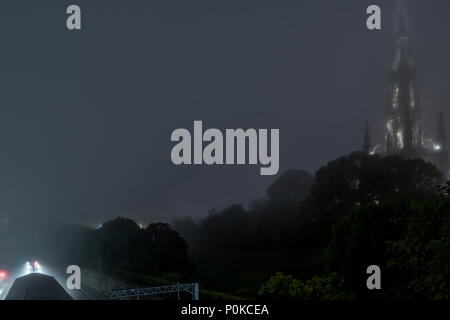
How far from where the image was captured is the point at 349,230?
120 ft

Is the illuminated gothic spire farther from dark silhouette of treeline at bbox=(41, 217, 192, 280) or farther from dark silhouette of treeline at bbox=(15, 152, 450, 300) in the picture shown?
dark silhouette of treeline at bbox=(41, 217, 192, 280)

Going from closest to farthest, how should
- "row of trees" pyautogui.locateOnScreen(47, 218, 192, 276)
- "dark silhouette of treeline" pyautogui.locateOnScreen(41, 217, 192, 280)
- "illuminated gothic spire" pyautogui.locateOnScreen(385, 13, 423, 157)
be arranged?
"dark silhouette of treeline" pyautogui.locateOnScreen(41, 217, 192, 280), "row of trees" pyautogui.locateOnScreen(47, 218, 192, 276), "illuminated gothic spire" pyautogui.locateOnScreen(385, 13, 423, 157)

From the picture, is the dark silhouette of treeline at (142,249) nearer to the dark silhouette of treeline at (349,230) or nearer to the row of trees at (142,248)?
the row of trees at (142,248)

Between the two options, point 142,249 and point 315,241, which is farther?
point 315,241

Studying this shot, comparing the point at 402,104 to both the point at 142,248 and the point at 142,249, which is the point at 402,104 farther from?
the point at 142,249

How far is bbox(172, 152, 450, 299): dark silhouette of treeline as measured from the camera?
88.1ft

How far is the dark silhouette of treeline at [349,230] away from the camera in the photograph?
26859 millimetres

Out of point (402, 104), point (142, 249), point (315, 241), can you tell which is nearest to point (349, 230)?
point (142, 249)

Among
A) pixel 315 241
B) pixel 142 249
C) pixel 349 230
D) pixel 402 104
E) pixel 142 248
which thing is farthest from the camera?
pixel 402 104

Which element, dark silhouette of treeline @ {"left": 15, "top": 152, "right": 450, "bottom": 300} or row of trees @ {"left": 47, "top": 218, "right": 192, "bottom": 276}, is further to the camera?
row of trees @ {"left": 47, "top": 218, "right": 192, "bottom": 276}

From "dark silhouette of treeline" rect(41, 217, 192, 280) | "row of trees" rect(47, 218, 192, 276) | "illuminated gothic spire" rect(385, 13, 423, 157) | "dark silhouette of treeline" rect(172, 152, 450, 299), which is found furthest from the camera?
"illuminated gothic spire" rect(385, 13, 423, 157)

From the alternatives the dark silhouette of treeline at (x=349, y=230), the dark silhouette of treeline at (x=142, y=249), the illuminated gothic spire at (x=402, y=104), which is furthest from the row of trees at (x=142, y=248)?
the illuminated gothic spire at (x=402, y=104)

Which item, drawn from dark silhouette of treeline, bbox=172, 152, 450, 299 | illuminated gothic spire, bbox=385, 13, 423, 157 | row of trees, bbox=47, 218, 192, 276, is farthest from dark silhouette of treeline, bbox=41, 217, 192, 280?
illuminated gothic spire, bbox=385, 13, 423, 157
